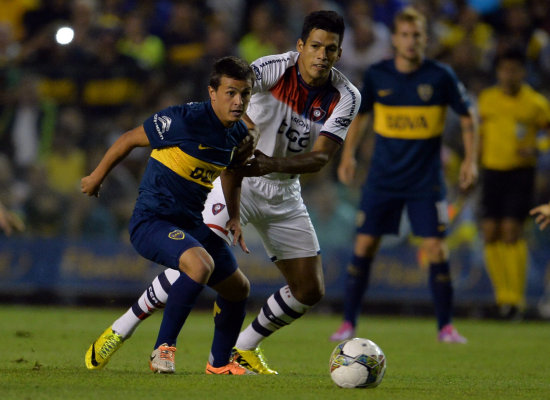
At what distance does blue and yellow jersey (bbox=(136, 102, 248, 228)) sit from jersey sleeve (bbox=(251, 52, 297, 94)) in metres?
0.68

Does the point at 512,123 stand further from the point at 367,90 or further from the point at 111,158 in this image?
the point at 111,158

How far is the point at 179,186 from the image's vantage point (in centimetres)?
558

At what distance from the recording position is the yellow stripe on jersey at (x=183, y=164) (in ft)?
18.3

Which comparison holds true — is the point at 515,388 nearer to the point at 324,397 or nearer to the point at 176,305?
the point at 324,397

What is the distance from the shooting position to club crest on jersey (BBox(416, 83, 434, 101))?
349 inches

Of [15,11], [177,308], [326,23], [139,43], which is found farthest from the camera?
[15,11]

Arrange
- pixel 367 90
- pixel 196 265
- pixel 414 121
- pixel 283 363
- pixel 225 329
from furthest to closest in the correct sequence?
pixel 367 90, pixel 414 121, pixel 283 363, pixel 225 329, pixel 196 265

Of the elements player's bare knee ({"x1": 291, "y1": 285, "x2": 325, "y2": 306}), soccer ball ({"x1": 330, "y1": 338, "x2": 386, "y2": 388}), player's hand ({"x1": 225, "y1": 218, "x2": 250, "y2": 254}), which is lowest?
soccer ball ({"x1": 330, "y1": 338, "x2": 386, "y2": 388})

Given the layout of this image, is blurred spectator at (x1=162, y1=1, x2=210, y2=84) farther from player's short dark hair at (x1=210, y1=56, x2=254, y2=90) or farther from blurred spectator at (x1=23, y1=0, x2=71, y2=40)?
player's short dark hair at (x1=210, y1=56, x2=254, y2=90)

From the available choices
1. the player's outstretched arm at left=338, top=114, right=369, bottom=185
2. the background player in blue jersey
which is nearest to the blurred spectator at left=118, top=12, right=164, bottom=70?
the player's outstretched arm at left=338, top=114, right=369, bottom=185

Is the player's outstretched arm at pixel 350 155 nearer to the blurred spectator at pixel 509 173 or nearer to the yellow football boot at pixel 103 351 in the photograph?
the blurred spectator at pixel 509 173

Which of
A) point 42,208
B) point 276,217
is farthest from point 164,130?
point 42,208

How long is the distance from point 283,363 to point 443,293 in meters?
2.47

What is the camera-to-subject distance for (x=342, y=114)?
20.7ft
